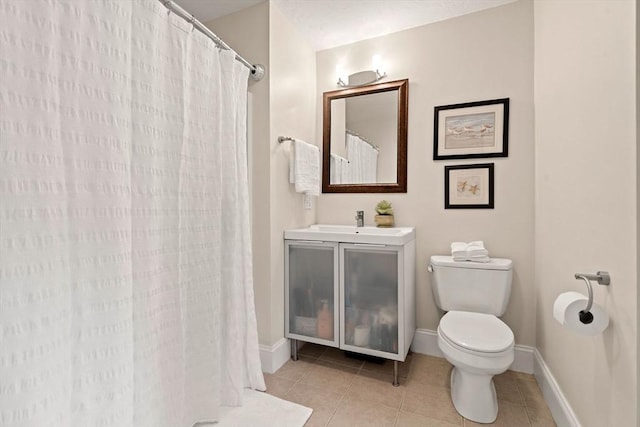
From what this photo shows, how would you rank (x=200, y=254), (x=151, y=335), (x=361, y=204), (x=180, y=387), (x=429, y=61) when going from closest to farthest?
(x=151, y=335) → (x=180, y=387) → (x=200, y=254) → (x=429, y=61) → (x=361, y=204)

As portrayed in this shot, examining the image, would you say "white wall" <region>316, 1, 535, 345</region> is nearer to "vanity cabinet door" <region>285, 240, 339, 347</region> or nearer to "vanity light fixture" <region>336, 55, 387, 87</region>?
"vanity light fixture" <region>336, 55, 387, 87</region>

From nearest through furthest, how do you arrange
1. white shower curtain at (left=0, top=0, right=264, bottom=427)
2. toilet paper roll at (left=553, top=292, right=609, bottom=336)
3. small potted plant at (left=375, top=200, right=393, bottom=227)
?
white shower curtain at (left=0, top=0, right=264, bottom=427)
toilet paper roll at (left=553, top=292, right=609, bottom=336)
small potted plant at (left=375, top=200, right=393, bottom=227)

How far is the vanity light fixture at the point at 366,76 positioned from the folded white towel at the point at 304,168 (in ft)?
2.06

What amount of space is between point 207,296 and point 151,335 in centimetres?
30

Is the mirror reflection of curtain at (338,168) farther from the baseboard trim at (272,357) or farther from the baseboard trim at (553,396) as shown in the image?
the baseboard trim at (553,396)

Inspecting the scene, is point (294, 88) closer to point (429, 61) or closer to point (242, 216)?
point (429, 61)

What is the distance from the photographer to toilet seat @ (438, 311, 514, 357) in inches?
57.2

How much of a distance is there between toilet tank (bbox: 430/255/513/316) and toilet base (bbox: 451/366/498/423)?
45 cm

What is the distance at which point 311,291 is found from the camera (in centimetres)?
211

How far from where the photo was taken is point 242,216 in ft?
5.39

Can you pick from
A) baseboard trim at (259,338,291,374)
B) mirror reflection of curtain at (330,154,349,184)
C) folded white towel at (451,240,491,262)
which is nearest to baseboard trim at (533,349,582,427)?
folded white towel at (451,240,491,262)

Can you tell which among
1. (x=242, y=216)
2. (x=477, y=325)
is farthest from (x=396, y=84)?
(x=477, y=325)

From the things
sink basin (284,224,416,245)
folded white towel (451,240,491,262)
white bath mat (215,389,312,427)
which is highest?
sink basin (284,224,416,245)

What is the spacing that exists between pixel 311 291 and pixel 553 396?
1.45m
